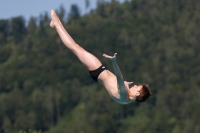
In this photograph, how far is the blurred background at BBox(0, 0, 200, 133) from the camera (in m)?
139

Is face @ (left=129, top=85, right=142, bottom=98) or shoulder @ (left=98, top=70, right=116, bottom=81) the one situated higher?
shoulder @ (left=98, top=70, right=116, bottom=81)

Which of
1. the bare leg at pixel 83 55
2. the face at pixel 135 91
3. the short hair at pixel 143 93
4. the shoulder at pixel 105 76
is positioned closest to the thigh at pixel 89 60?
the bare leg at pixel 83 55

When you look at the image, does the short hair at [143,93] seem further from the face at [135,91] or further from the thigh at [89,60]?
the thigh at [89,60]

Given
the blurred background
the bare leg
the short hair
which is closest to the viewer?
the short hair

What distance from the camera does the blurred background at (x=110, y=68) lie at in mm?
139000

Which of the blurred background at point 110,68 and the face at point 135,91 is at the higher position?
the face at point 135,91

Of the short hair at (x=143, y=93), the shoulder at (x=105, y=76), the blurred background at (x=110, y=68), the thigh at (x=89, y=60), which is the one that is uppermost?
the thigh at (x=89, y=60)

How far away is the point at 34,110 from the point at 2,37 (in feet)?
144

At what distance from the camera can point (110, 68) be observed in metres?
145

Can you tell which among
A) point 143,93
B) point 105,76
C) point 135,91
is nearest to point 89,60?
point 105,76

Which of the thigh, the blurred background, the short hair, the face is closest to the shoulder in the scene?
the thigh

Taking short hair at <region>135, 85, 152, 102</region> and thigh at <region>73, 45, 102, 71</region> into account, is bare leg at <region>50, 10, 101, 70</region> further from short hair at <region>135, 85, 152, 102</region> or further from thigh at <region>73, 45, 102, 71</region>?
short hair at <region>135, 85, 152, 102</region>

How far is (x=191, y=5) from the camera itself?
195375mm

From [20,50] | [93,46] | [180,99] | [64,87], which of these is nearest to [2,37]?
[20,50]
